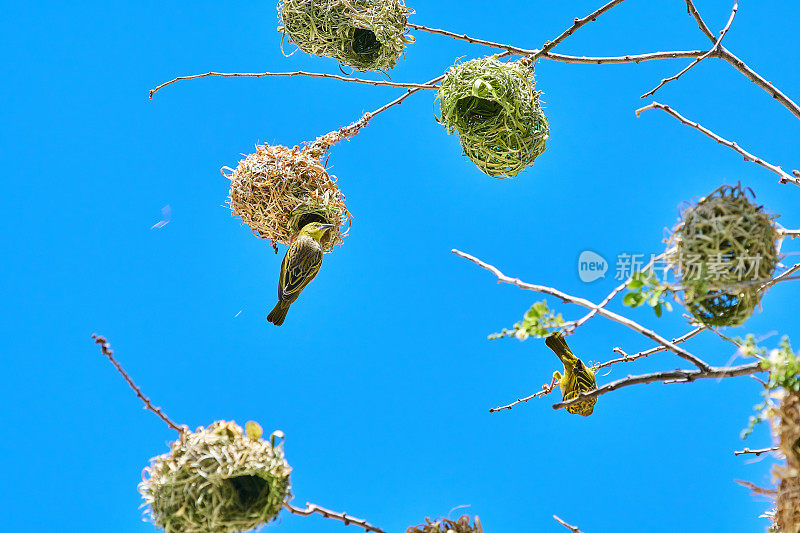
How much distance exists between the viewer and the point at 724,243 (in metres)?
1.49

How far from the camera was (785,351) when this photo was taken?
1.29 meters

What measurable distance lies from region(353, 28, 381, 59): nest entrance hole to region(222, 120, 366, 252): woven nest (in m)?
0.35

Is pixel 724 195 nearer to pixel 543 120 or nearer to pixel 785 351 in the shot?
pixel 785 351

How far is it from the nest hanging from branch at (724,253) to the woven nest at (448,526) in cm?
69

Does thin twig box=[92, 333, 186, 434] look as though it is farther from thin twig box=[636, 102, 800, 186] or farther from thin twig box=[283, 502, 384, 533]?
thin twig box=[636, 102, 800, 186]

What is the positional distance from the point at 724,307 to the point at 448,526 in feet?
2.55

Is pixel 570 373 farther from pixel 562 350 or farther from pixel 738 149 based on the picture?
pixel 738 149

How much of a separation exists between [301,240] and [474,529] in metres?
1.05

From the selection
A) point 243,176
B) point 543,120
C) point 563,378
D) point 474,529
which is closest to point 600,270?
point 563,378

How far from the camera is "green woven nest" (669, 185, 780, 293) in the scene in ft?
4.72

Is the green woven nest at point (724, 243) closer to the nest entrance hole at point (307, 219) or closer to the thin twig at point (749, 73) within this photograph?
the thin twig at point (749, 73)

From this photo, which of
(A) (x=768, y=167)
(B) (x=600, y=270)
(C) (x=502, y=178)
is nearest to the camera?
(A) (x=768, y=167)

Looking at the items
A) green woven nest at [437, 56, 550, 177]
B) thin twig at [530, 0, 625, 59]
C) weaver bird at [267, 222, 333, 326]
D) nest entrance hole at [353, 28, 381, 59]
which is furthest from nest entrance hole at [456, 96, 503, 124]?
weaver bird at [267, 222, 333, 326]

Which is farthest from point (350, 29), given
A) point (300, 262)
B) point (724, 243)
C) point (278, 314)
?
point (724, 243)
